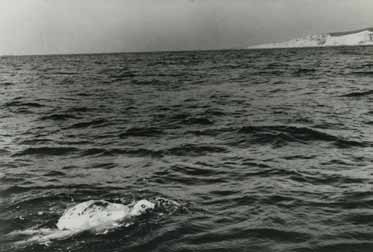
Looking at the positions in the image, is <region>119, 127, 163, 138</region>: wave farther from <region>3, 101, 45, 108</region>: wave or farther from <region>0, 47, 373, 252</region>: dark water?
<region>3, 101, 45, 108</region>: wave

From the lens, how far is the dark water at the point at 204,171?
5.26m

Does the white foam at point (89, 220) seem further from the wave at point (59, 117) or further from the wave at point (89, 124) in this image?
the wave at point (59, 117)

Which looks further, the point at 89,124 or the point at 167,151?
the point at 89,124

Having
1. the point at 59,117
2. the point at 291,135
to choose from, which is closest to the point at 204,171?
the point at 291,135

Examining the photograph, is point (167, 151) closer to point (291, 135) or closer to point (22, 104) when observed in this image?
point (291, 135)

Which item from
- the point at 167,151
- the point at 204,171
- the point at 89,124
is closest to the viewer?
the point at 204,171

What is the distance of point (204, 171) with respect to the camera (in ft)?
27.5

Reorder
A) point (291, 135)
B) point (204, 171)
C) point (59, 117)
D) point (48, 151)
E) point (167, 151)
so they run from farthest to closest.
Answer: point (59, 117) < point (291, 135) < point (48, 151) < point (167, 151) < point (204, 171)

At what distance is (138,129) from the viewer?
13086mm

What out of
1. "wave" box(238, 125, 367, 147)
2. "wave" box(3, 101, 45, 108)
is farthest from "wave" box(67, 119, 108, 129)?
"wave" box(3, 101, 45, 108)

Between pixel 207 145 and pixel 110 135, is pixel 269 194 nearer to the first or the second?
pixel 207 145

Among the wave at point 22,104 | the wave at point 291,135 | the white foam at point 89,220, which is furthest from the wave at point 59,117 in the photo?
the white foam at point 89,220

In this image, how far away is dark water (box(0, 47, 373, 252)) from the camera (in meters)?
5.26

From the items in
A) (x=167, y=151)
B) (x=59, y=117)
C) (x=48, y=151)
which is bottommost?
(x=167, y=151)
